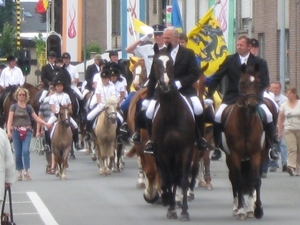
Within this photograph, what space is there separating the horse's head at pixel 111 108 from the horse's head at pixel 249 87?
845 cm

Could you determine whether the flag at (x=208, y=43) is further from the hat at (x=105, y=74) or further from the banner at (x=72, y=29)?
the banner at (x=72, y=29)

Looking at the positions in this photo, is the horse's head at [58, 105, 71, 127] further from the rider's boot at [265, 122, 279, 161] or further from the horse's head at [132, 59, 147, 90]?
the rider's boot at [265, 122, 279, 161]

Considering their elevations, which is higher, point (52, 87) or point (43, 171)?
point (52, 87)

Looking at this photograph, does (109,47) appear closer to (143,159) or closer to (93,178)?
(93,178)

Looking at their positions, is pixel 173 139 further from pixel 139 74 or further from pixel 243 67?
pixel 139 74

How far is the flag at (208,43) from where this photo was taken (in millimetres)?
24922

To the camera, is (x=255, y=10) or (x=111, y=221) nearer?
(x=111, y=221)

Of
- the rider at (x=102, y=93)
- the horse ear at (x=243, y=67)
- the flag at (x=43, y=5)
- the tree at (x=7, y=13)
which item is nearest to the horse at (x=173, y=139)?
the horse ear at (x=243, y=67)

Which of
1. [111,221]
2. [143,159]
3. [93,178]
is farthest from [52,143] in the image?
[111,221]

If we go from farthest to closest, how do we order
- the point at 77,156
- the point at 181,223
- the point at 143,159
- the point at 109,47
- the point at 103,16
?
the point at 103,16 < the point at 109,47 < the point at 77,156 < the point at 143,159 < the point at 181,223

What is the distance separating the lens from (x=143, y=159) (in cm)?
1761

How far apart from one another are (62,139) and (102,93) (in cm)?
227

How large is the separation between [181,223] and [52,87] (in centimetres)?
1124

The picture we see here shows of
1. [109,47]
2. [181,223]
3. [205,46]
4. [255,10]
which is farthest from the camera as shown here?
[109,47]
